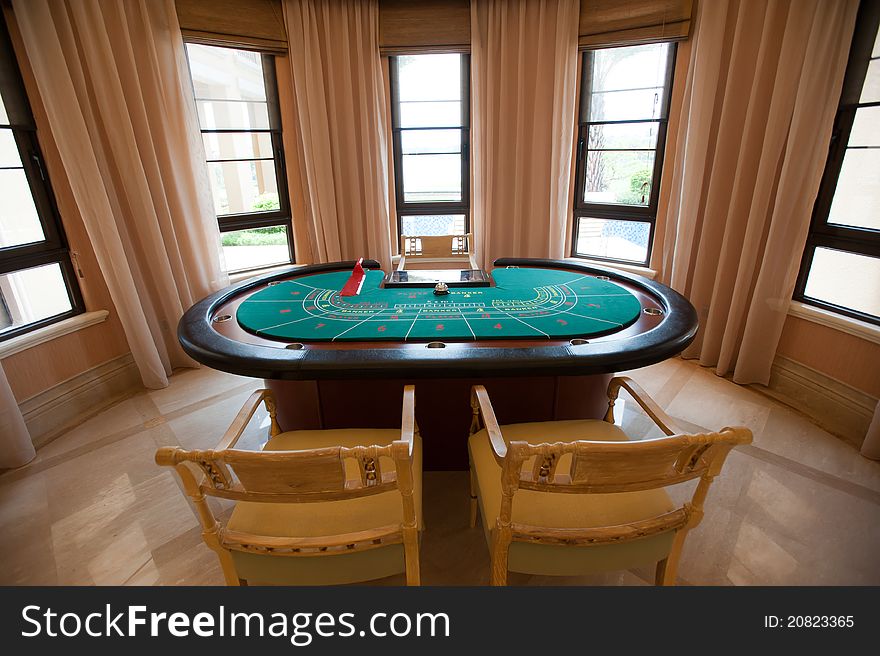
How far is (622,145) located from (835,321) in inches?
76.2

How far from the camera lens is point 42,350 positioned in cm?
266

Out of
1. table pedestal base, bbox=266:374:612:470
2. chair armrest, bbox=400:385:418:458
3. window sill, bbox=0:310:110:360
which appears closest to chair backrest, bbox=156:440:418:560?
chair armrest, bbox=400:385:418:458

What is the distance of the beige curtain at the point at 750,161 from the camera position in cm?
245

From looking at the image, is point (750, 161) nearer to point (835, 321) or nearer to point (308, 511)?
point (835, 321)

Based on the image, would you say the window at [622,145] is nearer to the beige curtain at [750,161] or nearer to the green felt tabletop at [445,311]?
the beige curtain at [750,161]

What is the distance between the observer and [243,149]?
3.64m

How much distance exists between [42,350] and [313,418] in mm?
1972

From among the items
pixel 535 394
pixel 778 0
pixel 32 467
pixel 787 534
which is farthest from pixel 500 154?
pixel 32 467

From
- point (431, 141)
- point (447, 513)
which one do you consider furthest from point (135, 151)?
point (447, 513)

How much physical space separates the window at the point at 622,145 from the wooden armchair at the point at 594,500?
2669mm

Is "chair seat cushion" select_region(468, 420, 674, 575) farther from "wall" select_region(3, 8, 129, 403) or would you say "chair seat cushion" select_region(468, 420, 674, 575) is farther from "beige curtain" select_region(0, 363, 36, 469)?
"wall" select_region(3, 8, 129, 403)

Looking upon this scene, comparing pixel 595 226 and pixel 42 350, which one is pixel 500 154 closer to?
pixel 595 226

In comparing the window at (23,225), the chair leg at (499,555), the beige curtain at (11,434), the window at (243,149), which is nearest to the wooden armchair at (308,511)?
the chair leg at (499,555)

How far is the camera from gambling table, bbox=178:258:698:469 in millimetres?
1556
